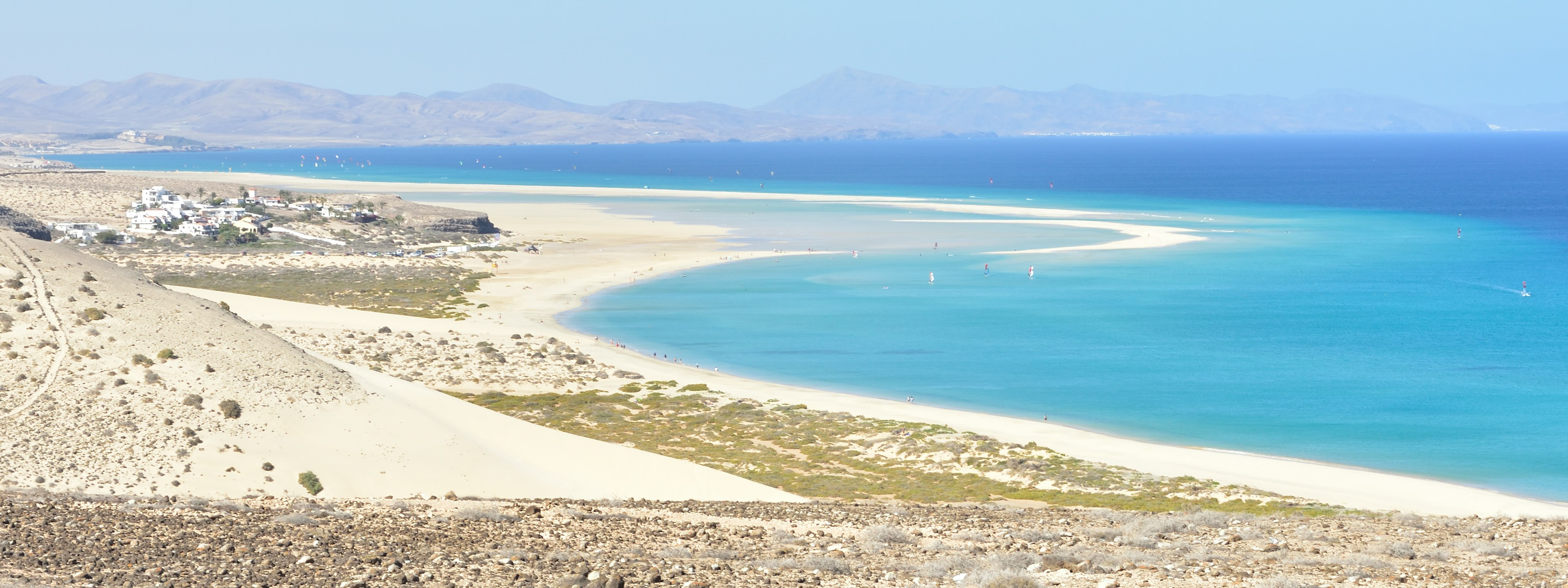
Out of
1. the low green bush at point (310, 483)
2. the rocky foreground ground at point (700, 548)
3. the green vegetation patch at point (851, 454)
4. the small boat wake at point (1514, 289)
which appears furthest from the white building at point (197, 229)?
the small boat wake at point (1514, 289)

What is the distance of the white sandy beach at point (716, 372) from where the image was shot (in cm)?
3180

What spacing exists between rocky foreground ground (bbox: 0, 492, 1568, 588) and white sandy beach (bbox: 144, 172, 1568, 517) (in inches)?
472

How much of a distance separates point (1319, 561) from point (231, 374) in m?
26.6

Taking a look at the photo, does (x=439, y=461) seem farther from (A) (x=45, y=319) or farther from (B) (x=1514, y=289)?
(B) (x=1514, y=289)

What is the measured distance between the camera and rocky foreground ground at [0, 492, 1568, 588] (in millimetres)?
14203

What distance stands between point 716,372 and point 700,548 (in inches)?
1296

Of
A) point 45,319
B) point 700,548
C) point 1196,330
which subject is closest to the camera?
point 700,548

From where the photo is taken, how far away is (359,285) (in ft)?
238

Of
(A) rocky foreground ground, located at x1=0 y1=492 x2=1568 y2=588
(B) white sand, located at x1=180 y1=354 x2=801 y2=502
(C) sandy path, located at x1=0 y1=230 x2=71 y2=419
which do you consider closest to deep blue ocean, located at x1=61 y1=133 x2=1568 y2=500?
(B) white sand, located at x1=180 y1=354 x2=801 y2=502

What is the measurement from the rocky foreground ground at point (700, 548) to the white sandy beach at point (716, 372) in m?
12.0

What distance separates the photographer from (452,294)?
6938cm

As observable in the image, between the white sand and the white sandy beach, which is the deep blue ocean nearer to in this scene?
the white sandy beach

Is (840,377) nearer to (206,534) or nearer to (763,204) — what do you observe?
(206,534)

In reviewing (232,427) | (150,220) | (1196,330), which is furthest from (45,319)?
(150,220)
